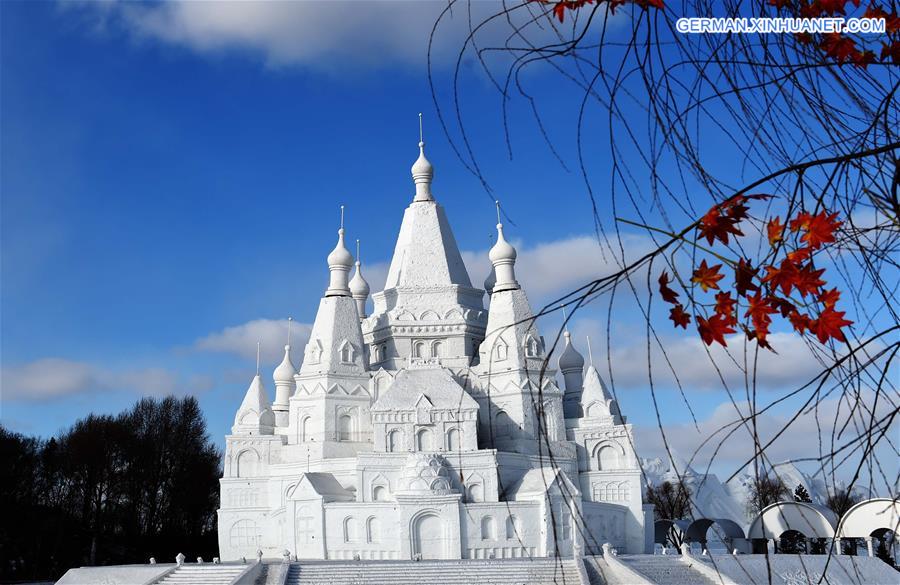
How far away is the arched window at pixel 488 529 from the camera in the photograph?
111 feet

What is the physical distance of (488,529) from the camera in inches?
1342

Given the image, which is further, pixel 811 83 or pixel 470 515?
pixel 470 515

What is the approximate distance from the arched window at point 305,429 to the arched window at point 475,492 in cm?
754

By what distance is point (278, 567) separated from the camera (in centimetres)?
2805

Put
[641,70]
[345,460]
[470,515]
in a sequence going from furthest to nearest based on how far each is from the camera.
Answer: [345,460] → [470,515] → [641,70]

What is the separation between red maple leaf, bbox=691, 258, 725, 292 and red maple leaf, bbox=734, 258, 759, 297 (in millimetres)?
61

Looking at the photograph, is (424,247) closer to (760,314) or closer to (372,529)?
(372,529)

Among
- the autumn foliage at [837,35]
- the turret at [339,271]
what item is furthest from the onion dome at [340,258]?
the autumn foliage at [837,35]

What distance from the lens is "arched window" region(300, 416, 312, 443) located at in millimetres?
39438

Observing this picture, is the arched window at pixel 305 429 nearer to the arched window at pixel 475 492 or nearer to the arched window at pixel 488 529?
the arched window at pixel 475 492

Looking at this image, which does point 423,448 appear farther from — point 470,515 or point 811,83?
point 811,83

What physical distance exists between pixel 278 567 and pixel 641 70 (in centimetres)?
2652

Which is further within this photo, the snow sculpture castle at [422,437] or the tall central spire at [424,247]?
the tall central spire at [424,247]

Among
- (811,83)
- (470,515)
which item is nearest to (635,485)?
(470,515)
